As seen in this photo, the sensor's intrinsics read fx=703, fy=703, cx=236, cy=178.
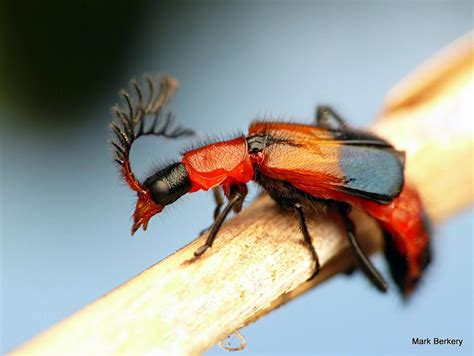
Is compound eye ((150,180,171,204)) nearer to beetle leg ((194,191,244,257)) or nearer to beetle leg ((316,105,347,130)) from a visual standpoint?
beetle leg ((194,191,244,257))

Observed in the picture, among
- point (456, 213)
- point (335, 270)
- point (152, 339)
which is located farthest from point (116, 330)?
point (456, 213)

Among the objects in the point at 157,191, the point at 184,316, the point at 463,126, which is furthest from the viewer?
the point at 463,126

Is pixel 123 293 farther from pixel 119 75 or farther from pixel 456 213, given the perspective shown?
pixel 119 75

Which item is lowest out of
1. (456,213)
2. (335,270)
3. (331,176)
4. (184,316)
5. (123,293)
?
(456,213)

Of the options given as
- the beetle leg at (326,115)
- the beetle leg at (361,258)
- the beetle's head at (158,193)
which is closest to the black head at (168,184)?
the beetle's head at (158,193)

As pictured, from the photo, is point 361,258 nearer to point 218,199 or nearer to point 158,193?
point 218,199

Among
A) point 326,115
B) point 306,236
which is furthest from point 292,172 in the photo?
point 326,115

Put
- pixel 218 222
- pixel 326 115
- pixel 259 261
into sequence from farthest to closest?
pixel 326 115
pixel 218 222
pixel 259 261

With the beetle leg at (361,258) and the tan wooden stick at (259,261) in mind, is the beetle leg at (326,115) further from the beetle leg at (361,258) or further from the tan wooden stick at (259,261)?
the beetle leg at (361,258)
